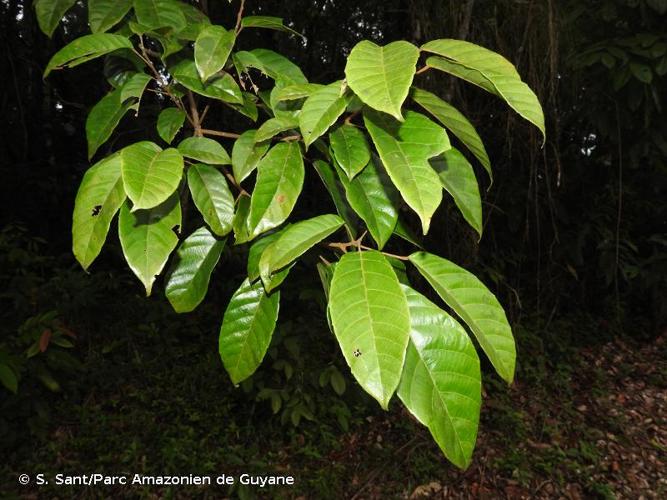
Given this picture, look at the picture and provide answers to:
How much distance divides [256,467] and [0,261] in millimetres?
2061

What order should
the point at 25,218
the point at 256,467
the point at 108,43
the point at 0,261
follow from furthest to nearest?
the point at 25,218 < the point at 0,261 < the point at 256,467 < the point at 108,43

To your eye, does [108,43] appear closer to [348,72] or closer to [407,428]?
[348,72]

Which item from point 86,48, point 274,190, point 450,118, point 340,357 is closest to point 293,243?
point 274,190

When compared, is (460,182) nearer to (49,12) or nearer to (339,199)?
(339,199)

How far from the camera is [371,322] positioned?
0.51 metres

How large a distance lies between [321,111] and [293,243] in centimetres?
17

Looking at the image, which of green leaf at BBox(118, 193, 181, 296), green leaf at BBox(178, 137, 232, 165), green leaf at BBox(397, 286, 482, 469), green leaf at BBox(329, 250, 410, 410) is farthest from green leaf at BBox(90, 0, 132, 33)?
green leaf at BBox(397, 286, 482, 469)

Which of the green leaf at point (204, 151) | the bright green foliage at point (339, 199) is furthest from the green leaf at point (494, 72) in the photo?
the green leaf at point (204, 151)

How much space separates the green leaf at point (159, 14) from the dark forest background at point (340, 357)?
139cm

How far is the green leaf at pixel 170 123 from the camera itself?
2.52 ft

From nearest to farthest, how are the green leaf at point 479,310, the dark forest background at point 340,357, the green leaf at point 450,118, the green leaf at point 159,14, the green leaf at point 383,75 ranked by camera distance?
1. the green leaf at point 383,75
2. the green leaf at point 479,310
3. the green leaf at point 450,118
4. the green leaf at point 159,14
5. the dark forest background at point 340,357

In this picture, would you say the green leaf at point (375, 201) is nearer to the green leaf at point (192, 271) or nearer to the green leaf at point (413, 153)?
the green leaf at point (413, 153)

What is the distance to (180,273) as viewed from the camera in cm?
78

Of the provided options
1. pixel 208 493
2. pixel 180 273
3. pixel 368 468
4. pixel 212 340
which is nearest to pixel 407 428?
pixel 368 468
